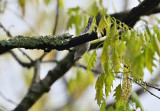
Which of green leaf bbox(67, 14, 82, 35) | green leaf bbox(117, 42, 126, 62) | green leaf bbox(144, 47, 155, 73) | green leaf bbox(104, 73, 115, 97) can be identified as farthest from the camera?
green leaf bbox(67, 14, 82, 35)

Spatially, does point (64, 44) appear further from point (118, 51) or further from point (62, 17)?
point (62, 17)

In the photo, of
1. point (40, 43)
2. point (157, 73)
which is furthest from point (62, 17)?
point (40, 43)

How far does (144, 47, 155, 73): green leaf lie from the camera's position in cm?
130

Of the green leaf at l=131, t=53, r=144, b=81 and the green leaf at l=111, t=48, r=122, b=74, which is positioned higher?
the green leaf at l=111, t=48, r=122, b=74

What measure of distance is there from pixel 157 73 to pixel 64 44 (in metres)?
3.05

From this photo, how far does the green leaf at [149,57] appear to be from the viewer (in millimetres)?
1297

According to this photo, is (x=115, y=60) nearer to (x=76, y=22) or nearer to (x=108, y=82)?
(x=108, y=82)

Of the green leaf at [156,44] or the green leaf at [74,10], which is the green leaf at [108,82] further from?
the green leaf at [74,10]

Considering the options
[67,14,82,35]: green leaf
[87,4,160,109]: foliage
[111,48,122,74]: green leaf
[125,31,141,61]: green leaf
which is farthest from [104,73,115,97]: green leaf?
[67,14,82,35]: green leaf

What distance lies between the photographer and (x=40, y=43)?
1805mm

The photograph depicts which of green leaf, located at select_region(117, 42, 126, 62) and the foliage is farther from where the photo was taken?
green leaf, located at select_region(117, 42, 126, 62)

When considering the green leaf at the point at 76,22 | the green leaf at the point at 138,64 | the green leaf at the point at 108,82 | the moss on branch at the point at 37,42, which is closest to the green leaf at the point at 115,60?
the green leaf at the point at 108,82

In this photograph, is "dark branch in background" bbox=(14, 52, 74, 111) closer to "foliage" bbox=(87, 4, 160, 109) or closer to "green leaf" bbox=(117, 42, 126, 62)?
"foliage" bbox=(87, 4, 160, 109)

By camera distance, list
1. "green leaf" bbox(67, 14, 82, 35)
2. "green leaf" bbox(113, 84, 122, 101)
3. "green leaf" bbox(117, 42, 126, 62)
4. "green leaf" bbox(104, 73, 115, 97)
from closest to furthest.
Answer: "green leaf" bbox(117, 42, 126, 62) < "green leaf" bbox(104, 73, 115, 97) < "green leaf" bbox(113, 84, 122, 101) < "green leaf" bbox(67, 14, 82, 35)
